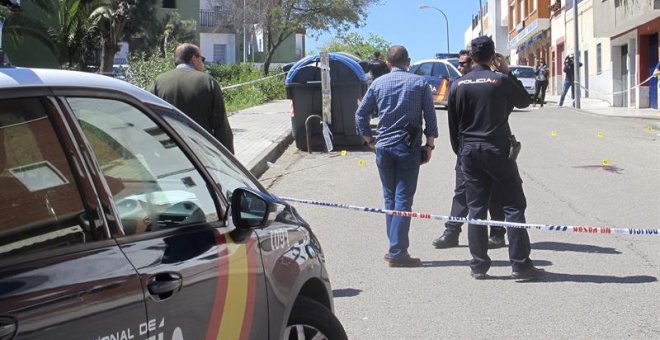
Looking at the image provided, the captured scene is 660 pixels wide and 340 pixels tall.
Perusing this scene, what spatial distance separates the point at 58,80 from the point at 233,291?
100 centimetres

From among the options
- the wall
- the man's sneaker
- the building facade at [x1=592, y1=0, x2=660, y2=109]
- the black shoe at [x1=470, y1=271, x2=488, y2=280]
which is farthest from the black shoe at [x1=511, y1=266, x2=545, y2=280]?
the wall

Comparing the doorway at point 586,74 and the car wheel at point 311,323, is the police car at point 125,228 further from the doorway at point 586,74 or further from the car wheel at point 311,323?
the doorway at point 586,74

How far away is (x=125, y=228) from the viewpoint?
2.69 metres

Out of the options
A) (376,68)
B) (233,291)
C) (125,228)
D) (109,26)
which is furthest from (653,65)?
(125,228)

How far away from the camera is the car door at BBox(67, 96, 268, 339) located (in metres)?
2.66

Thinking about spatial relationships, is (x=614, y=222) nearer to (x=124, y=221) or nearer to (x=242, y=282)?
(x=242, y=282)

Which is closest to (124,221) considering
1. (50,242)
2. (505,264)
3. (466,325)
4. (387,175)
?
(50,242)

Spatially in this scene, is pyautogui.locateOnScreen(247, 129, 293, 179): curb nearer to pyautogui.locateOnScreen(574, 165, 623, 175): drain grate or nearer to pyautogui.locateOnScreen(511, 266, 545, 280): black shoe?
pyautogui.locateOnScreen(574, 165, 623, 175): drain grate

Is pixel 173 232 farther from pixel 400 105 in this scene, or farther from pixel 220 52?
pixel 220 52

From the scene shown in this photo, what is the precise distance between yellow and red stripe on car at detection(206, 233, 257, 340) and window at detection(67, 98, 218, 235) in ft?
0.54

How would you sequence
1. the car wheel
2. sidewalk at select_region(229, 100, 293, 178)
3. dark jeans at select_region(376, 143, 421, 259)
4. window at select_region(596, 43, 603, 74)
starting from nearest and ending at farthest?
the car wheel, dark jeans at select_region(376, 143, 421, 259), sidewalk at select_region(229, 100, 293, 178), window at select_region(596, 43, 603, 74)

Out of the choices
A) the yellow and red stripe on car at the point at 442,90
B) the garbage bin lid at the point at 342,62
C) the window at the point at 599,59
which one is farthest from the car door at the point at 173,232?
the window at the point at 599,59

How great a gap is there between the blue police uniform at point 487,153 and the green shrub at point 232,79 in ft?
34.5

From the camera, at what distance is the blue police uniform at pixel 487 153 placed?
251 inches
